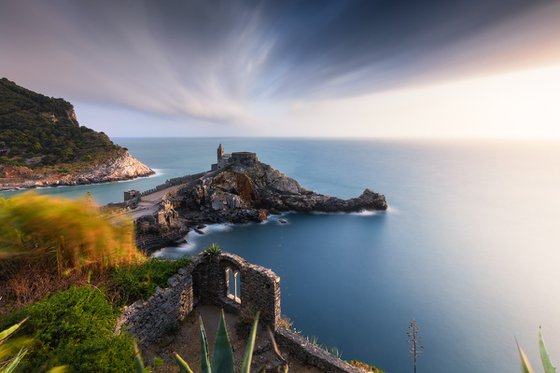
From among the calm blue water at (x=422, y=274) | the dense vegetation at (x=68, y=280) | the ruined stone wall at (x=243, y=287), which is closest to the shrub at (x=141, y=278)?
the dense vegetation at (x=68, y=280)

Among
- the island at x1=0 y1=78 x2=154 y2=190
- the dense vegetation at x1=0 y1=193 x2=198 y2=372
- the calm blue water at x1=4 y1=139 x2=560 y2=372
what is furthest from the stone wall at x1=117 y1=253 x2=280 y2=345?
the island at x1=0 y1=78 x2=154 y2=190

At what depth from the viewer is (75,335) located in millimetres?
5395

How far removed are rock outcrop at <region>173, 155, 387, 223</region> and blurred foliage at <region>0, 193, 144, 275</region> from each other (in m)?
29.4

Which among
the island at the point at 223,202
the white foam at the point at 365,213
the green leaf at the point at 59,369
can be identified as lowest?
the white foam at the point at 365,213

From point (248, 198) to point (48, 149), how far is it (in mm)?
53409

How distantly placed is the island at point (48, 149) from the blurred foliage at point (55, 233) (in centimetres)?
6115

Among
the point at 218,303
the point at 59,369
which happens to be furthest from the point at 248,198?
the point at 59,369

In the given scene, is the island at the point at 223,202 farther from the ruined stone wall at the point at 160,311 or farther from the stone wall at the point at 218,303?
the ruined stone wall at the point at 160,311

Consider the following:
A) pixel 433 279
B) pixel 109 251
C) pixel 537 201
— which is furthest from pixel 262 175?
pixel 537 201

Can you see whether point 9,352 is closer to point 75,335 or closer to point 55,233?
point 75,335

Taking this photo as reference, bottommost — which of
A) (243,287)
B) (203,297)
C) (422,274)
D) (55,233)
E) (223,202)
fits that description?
(422,274)

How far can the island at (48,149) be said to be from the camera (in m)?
54.3

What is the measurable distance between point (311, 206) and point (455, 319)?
85.9 ft

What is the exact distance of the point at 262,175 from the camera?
44.7 metres
